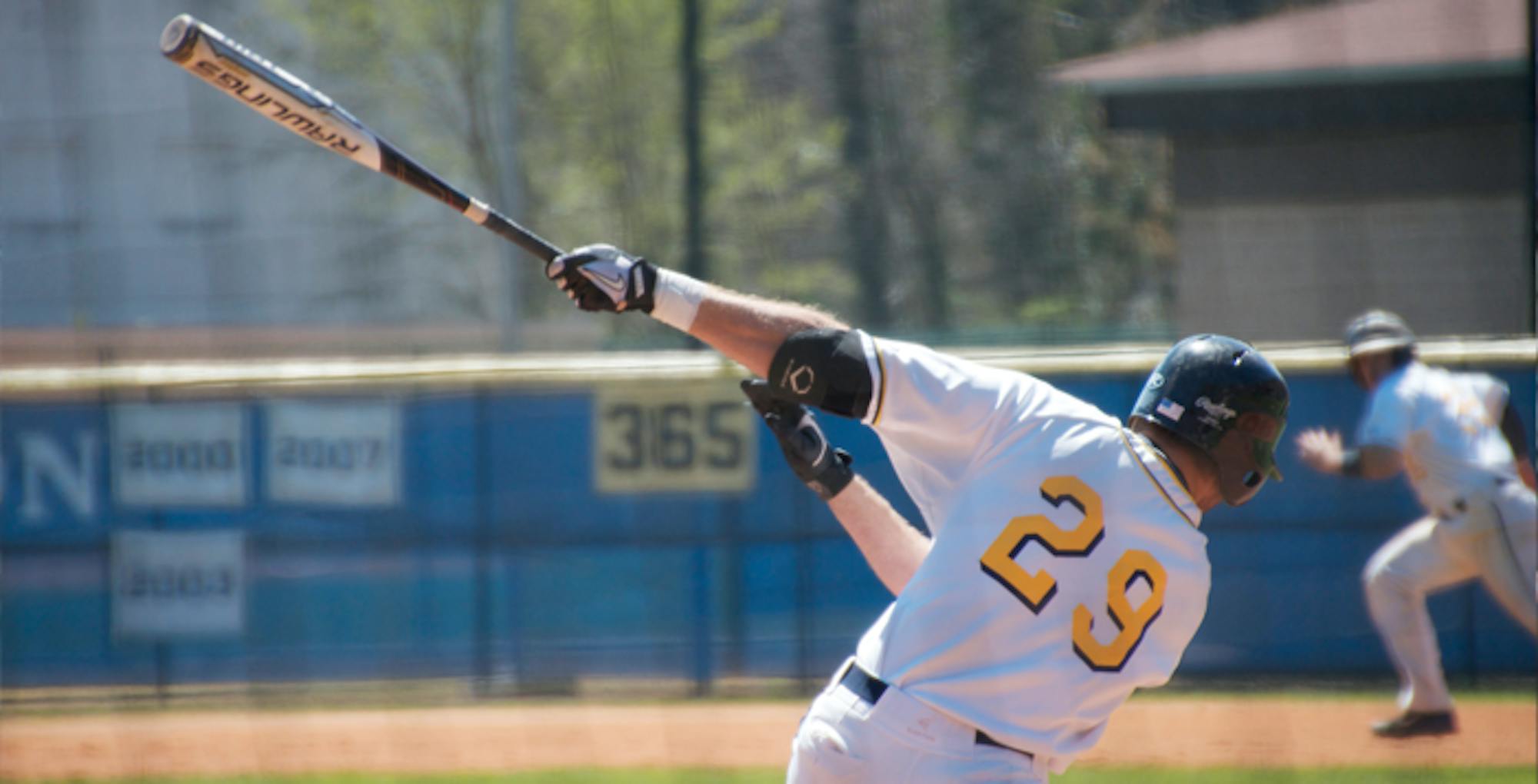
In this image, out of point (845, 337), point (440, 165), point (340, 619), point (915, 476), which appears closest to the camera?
point (845, 337)

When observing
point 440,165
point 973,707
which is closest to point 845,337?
point 973,707

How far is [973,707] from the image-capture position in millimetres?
2137

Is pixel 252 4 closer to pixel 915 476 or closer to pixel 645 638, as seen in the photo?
pixel 645 638

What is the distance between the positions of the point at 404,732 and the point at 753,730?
4.77ft

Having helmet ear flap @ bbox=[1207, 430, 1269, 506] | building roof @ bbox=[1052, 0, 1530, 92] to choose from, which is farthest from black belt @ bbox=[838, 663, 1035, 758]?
building roof @ bbox=[1052, 0, 1530, 92]

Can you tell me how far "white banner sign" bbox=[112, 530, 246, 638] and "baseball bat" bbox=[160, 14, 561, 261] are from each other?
3.55m

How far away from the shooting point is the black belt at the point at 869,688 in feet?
7.07

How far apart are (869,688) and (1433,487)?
4454 millimetres

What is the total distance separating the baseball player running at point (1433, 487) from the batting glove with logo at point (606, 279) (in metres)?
4.14

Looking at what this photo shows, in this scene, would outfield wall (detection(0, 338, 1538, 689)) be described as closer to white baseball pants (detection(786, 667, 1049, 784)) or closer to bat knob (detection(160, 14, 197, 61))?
bat knob (detection(160, 14, 197, 61))

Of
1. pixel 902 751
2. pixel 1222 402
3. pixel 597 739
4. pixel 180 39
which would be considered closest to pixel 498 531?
pixel 597 739

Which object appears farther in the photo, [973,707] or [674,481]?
[674,481]

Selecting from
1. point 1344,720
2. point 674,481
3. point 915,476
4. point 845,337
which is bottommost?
point 1344,720

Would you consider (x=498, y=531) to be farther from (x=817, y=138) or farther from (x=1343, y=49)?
(x=1343, y=49)
